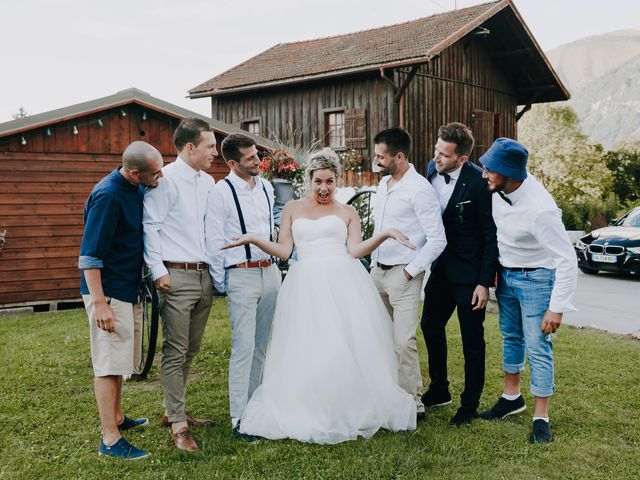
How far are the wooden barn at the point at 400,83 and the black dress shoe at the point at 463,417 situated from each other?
41.0 ft

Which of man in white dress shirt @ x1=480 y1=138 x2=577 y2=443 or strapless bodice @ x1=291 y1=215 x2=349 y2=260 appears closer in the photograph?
man in white dress shirt @ x1=480 y1=138 x2=577 y2=443

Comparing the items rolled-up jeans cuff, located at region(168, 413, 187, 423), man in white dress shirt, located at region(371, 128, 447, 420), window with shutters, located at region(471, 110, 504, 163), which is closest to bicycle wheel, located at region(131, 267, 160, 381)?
rolled-up jeans cuff, located at region(168, 413, 187, 423)

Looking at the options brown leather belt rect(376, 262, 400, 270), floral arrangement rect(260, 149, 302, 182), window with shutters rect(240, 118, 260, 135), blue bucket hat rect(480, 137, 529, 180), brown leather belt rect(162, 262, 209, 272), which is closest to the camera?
blue bucket hat rect(480, 137, 529, 180)

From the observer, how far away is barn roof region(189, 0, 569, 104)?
17.3m

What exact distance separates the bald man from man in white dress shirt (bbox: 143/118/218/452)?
0.43ft

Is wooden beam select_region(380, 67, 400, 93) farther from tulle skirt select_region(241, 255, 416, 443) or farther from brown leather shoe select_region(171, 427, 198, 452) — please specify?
brown leather shoe select_region(171, 427, 198, 452)

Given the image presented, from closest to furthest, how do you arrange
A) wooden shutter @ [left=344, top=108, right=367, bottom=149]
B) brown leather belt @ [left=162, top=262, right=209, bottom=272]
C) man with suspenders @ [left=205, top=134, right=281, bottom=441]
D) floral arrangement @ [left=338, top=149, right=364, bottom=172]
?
brown leather belt @ [left=162, top=262, right=209, bottom=272] < man with suspenders @ [left=205, top=134, right=281, bottom=441] < floral arrangement @ [left=338, top=149, right=364, bottom=172] < wooden shutter @ [left=344, top=108, right=367, bottom=149]

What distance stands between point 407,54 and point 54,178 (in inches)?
376

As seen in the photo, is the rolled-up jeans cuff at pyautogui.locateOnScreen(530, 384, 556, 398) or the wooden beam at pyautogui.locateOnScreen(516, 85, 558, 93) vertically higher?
the wooden beam at pyautogui.locateOnScreen(516, 85, 558, 93)

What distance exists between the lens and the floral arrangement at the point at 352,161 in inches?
706

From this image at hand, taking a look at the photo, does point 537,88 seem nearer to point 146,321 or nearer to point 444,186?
point 444,186

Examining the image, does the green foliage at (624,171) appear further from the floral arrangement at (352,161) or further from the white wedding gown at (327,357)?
the white wedding gown at (327,357)

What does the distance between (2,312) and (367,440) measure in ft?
26.8

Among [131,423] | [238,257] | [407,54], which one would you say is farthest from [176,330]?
[407,54]
